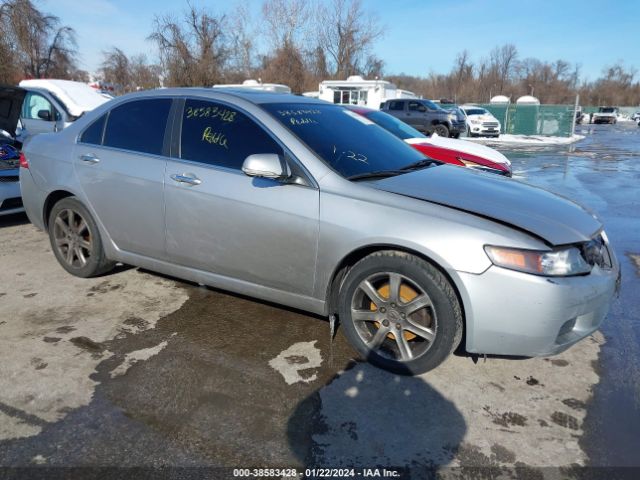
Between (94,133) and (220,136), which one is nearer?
(220,136)

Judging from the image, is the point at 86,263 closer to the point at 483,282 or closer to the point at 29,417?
the point at 29,417

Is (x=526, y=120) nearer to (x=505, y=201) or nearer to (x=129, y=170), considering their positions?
(x=505, y=201)

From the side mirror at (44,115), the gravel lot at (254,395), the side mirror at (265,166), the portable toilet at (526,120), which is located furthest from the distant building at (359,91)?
the side mirror at (265,166)

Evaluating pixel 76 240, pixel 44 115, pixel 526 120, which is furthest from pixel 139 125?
pixel 526 120

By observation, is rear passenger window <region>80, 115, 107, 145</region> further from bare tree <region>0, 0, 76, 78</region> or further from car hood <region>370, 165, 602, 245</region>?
bare tree <region>0, 0, 76, 78</region>

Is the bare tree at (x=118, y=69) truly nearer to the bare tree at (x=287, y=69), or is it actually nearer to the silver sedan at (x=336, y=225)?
the bare tree at (x=287, y=69)

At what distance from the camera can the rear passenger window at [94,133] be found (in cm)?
406

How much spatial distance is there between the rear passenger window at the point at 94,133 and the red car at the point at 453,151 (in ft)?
11.2

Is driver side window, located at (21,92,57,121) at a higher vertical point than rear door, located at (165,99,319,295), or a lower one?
higher

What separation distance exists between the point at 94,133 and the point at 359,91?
2887cm

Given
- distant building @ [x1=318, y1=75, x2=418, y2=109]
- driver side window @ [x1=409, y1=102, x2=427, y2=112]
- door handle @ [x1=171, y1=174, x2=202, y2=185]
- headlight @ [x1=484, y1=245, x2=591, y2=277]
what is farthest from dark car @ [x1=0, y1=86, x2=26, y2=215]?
distant building @ [x1=318, y1=75, x2=418, y2=109]

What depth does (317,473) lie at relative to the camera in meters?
2.16

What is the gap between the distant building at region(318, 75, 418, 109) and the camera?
30562 mm

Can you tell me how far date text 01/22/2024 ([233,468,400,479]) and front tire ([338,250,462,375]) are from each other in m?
0.79
